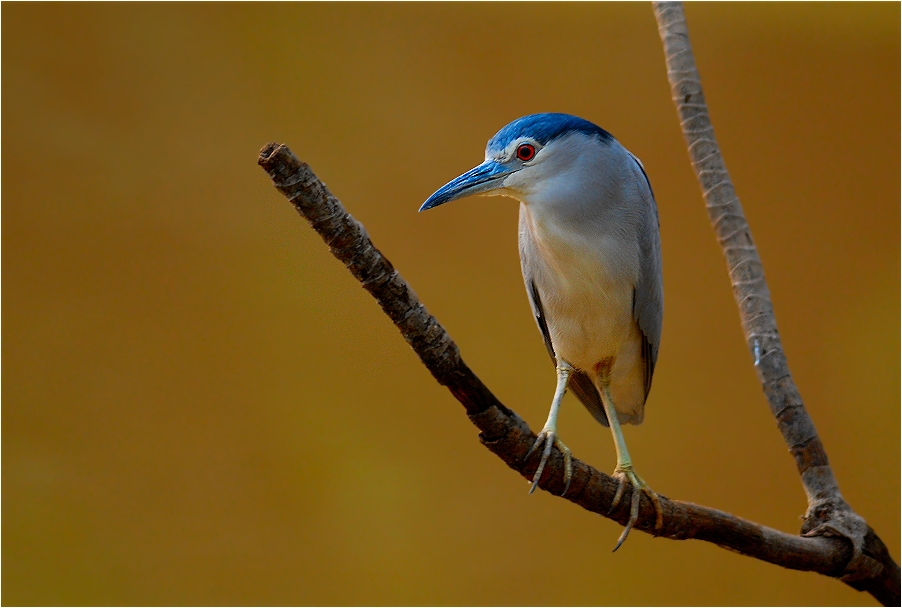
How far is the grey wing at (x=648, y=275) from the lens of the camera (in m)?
1.75

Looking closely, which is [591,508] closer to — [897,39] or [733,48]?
[733,48]

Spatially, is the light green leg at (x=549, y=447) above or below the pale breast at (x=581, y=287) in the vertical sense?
below

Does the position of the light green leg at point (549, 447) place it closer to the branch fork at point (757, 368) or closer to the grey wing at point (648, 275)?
the branch fork at point (757, 368)

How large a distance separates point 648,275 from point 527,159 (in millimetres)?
388

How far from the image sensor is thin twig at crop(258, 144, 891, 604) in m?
1.18

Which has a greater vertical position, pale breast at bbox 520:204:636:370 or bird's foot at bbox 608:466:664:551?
pale breast at bbox 520:204:636:370

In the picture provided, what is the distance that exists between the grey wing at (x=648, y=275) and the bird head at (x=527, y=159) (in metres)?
0.22

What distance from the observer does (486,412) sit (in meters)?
1.44

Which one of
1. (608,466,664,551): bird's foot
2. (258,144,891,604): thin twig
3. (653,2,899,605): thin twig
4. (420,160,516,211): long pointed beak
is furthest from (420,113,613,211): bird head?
(653,2,899,605): thin twig

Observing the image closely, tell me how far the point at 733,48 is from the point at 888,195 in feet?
3.01

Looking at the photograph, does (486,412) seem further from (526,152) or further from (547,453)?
(526,152)

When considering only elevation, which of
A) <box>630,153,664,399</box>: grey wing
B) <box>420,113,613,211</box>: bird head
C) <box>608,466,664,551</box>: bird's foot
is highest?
<box>420,113,613,211</box>: bird head

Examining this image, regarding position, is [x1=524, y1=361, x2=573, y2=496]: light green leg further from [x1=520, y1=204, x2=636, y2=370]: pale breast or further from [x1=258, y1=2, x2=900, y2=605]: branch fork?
[x1=520, y1=204, x2=636, y2=370]: pale breast

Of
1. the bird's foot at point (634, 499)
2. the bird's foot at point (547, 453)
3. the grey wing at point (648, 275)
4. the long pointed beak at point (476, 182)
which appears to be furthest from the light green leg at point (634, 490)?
the long pointed beak at point (476, 182)
